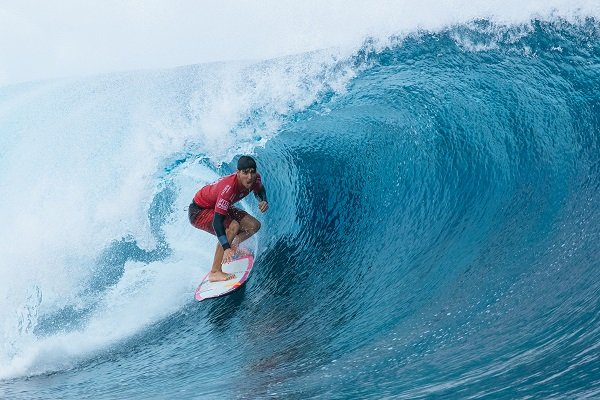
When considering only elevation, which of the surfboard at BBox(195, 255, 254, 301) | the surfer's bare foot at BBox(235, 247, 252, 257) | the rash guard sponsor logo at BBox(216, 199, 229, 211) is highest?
the rash guard sponsor logo at BBox(216, 199, 229, 211)

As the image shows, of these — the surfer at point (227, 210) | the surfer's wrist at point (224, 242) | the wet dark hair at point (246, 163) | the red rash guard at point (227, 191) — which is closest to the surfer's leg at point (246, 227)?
the surfer at point (227, 210)

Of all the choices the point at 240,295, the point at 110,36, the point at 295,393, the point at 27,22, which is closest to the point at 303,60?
the point at 240,295

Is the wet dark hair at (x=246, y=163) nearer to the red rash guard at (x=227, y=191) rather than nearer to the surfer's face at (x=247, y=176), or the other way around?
the surfer's face at (x=247, y=176)

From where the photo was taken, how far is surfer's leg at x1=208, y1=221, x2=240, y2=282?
658 cm

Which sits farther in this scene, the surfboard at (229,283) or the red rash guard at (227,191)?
the surfboard at (229,283)

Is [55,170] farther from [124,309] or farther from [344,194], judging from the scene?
[344,194]

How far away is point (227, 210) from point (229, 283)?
85cm

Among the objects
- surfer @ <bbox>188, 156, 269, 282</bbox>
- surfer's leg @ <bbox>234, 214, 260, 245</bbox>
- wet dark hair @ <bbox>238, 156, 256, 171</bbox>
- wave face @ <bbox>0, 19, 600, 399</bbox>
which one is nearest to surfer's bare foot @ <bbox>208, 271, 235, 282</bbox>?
surfer @ <bbox>188, 156, 269, 282</bbox>

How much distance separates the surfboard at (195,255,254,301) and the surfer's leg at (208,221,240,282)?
5cm

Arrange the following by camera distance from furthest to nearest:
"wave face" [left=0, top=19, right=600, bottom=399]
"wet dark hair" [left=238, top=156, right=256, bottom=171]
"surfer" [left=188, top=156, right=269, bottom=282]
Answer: "surfer" [left=188, top=156, right=269, bottom=282] → "wet dark hair" [left=238, top=156, right=256, bottom=171] → "wave face" [left=0, top=19, right=600, bottom=399]

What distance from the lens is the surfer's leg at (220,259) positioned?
6.58 metres

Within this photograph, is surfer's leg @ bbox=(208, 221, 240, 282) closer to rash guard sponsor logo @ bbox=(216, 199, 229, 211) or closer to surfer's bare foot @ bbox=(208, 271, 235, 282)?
surfer's bare foot @ bbox=(208, 271, 235, 282)

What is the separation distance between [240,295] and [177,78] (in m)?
5.10

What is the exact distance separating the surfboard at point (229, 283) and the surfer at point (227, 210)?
0.21 feet
